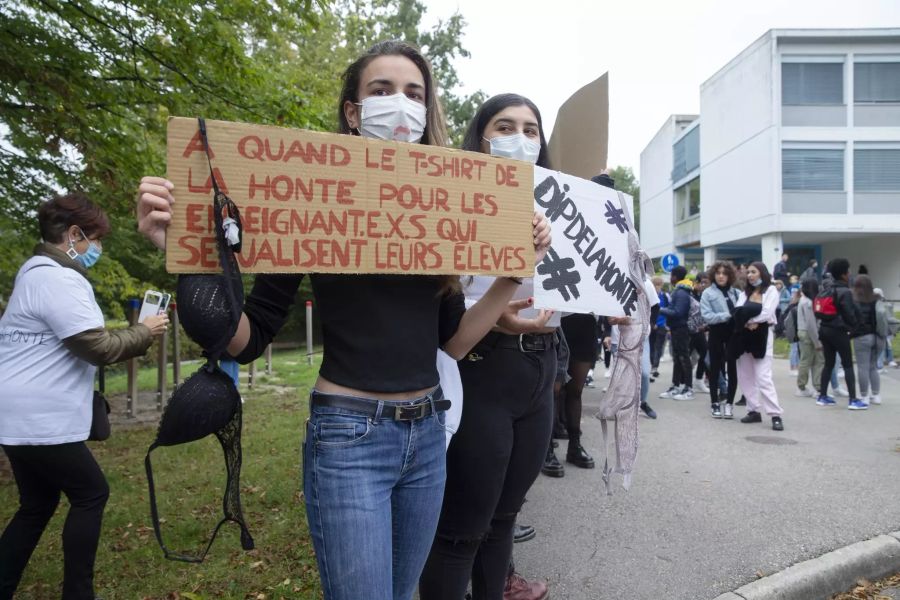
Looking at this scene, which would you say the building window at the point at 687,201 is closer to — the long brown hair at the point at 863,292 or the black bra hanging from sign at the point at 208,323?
the long brown hair at the point at 863,292

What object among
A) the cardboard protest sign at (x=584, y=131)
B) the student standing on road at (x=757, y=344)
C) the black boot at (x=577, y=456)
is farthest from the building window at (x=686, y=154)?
the cardboard protest sign at (x=584, y=131)

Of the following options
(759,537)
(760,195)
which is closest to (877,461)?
(759,537)

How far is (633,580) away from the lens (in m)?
3.33

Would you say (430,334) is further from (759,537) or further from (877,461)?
(877,461)

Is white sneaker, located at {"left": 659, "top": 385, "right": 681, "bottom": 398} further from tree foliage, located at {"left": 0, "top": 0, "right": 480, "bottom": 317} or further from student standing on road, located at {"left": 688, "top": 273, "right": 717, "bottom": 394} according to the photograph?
tree foliage, located at {"left": 0, "top": 0, "right": 480, "bottom": 317}

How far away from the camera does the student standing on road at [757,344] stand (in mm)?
7203

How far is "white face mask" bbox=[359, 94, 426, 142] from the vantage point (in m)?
1.84

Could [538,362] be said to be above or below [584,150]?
below

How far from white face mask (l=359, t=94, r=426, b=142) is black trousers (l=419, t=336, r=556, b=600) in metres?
0.84

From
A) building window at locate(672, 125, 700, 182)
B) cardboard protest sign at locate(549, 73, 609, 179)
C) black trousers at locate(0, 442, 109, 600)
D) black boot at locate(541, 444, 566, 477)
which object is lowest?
black boot at locate(541, 444, 566, 477)

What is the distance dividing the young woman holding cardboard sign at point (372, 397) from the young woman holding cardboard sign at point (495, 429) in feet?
1.09

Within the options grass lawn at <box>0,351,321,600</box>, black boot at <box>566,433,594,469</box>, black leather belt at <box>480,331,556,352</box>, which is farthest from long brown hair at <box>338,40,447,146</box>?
black boot at <box>566,433,594,469</box>

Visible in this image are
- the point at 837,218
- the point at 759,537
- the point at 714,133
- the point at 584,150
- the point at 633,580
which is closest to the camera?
the point at 584,150

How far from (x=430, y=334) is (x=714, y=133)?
3029cm
